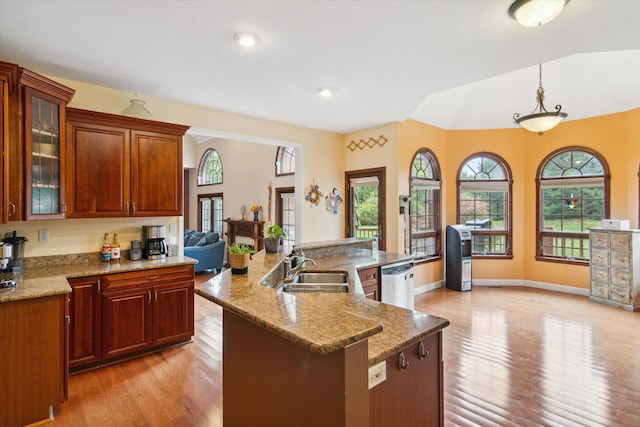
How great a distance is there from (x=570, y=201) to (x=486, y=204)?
4.16 feet

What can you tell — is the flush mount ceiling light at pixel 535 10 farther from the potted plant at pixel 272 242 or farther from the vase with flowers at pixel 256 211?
the vase with flowers at pixel 256 211

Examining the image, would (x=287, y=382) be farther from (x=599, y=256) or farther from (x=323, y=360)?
(x=599, y=256)

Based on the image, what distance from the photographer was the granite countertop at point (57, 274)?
222cm

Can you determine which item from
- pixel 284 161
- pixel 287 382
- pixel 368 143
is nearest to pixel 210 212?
pixel 284 161

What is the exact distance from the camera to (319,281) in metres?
2.98

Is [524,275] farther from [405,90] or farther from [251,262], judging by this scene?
[251,262]

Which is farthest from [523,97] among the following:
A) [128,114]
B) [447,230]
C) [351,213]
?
[128,114]

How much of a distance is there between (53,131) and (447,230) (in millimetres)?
5552

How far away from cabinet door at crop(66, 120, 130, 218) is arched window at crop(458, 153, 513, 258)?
5.34 meters

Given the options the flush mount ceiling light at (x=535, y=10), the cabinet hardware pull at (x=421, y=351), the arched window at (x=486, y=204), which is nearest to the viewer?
the cabinet hardware pull at (x=421, y=351)

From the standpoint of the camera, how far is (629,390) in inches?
102

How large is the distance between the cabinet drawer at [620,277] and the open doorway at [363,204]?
131 inches

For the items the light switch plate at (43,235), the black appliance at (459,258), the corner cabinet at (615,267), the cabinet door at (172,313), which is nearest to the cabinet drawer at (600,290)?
the corner cabinet at (615,267)

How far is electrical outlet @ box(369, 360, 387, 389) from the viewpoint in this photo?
1.30 meters
